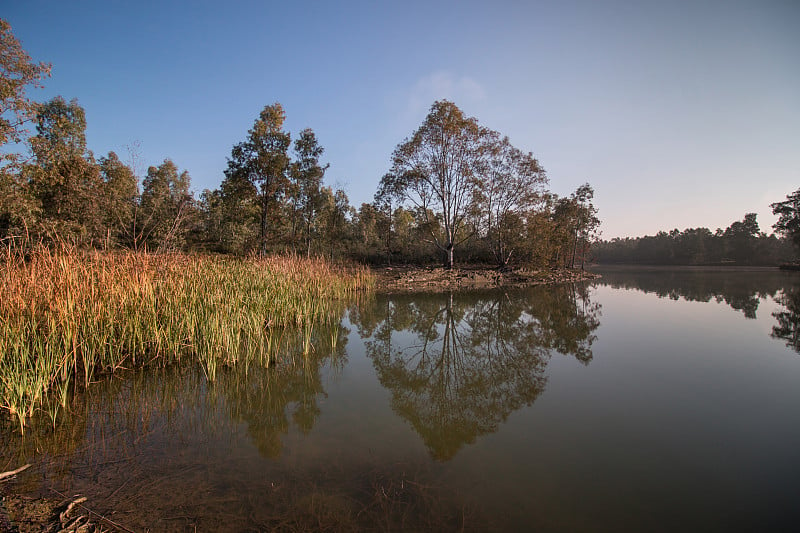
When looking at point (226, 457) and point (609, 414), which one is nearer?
point (226, 457)

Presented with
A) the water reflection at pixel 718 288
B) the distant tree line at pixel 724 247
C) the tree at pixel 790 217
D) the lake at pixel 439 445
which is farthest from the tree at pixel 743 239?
the lake at pixel 439 445

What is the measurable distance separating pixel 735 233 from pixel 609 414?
248 feet

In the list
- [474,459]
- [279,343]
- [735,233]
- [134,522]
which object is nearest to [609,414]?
[474,459]

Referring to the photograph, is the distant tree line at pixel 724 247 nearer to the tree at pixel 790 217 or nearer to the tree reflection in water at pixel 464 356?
the tree at pixel 790 217

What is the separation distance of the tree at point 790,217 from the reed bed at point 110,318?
190ft

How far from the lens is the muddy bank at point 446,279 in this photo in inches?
660

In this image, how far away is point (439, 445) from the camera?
8.91 ft

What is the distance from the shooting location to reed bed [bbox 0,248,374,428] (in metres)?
3.11

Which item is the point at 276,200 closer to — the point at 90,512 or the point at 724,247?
the point at 90,512

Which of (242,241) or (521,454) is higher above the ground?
(242,241)

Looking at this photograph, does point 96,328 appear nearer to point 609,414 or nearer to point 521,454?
point 521,454

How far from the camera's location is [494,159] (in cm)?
2148

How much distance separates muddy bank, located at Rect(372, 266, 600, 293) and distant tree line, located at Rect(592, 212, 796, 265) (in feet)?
96.7

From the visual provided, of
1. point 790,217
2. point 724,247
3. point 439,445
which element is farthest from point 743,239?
point 439,445
